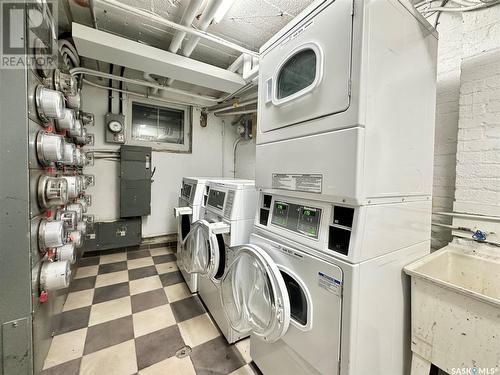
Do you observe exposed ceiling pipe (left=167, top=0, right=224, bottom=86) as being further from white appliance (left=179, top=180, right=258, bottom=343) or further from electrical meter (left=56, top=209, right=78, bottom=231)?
electrical meter (left=56, top=209, right=78, bottom=231)

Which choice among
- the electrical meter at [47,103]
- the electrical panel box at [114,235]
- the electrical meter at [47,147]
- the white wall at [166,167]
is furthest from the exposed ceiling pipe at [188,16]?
the electrical panel box at [114,235]

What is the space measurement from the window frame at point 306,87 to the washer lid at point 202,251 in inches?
39.3

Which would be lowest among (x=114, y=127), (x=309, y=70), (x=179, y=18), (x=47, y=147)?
(x=47, y=147)

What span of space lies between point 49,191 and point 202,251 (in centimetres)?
107

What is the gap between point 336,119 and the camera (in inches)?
33.3

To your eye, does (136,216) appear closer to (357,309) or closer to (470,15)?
(357,309)

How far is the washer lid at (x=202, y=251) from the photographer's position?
1559 millimetres

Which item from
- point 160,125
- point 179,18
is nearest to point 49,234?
point 179,18

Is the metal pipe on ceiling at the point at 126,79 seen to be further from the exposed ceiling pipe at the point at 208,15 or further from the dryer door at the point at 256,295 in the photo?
the dryer door at the point at 256,295

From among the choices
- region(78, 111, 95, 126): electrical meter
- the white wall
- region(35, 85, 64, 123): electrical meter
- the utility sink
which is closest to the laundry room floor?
the white wall

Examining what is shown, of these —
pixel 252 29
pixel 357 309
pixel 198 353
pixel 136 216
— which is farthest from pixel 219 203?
pixel 136 216

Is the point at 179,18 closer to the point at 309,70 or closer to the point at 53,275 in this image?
the point at 309,70

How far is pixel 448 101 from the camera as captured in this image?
1448 millimetres

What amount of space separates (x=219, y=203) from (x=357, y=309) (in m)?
1.21
